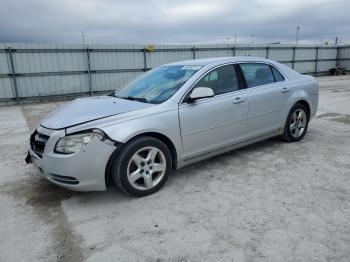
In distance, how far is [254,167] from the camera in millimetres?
4137

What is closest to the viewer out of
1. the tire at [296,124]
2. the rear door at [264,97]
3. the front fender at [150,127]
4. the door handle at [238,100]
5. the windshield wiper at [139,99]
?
the front fender at [150,127]

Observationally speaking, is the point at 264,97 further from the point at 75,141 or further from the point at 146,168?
the point at 75,141

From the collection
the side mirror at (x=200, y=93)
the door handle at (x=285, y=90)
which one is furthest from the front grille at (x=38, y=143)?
the door handle at (x=285, y=90)

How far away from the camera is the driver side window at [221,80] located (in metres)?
3.94

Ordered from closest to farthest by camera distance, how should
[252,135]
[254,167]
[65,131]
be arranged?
1. [65,131]
2. [254,167]
3. [252,135]

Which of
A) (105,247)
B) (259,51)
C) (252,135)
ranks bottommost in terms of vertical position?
(105,247)

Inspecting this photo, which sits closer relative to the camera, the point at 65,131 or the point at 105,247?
the point at 105,247

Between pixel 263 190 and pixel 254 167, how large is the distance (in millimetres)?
747

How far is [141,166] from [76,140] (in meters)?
0.75

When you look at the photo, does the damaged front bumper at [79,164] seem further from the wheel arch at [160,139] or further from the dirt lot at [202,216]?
the dirt lot at [202,216]

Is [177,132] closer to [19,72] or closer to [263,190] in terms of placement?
[263,190]

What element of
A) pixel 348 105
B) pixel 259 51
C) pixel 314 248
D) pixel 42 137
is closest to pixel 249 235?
pixel 314 248

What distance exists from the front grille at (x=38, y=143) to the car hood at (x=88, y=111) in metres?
0.13

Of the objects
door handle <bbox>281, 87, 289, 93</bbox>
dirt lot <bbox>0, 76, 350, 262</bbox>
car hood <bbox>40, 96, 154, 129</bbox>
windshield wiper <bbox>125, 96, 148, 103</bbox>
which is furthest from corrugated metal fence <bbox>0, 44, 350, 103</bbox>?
door handle <bbox>281, 87, 289, 93</bbox>
